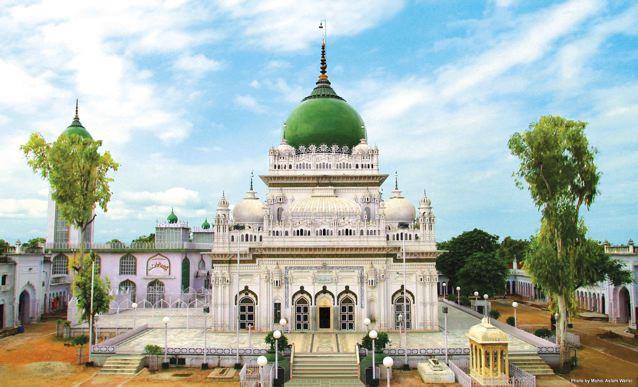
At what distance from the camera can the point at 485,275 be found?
51.9m

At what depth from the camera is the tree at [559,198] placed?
28.6 m

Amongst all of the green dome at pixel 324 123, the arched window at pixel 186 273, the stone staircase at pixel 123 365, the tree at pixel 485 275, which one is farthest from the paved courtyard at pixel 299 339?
the green dome at pixel 324 123

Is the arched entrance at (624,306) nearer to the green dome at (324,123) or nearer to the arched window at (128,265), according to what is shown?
A: the green dome at (324,123)

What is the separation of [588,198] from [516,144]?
16.1 ft

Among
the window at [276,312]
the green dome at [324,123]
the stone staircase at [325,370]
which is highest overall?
the green dome at [324,123]

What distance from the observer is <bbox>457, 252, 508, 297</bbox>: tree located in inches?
2041

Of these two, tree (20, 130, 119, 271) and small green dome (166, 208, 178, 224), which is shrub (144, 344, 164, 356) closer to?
tree (20, 130, 119, 271)

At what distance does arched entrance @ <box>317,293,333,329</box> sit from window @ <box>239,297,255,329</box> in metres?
4.42

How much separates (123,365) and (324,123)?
76.8 feet

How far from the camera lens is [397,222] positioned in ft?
136

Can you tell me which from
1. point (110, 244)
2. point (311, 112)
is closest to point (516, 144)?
point (311, 112)

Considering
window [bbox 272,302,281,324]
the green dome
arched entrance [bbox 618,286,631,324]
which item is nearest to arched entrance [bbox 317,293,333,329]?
window [bbox 272,302,281,324]

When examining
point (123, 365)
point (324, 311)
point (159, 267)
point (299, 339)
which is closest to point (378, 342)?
point (299, 339)

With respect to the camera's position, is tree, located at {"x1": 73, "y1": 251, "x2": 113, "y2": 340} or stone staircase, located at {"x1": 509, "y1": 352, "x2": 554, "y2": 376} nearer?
stone staircase, located at {"x1": 509, "y1": 352, "x2": 554, "y2": 376}
